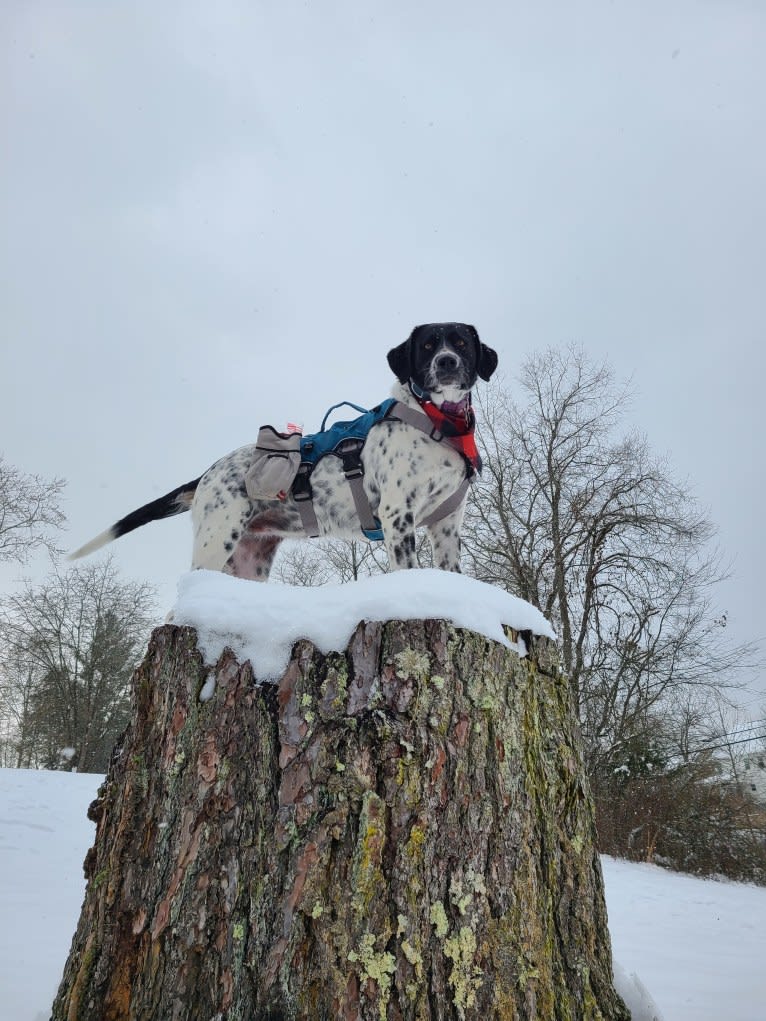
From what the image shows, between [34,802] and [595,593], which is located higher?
[595,593]

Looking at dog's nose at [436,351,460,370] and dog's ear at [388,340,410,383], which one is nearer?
dog's nose at [436,351,460,370]

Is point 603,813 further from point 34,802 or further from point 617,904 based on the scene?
point 34,802

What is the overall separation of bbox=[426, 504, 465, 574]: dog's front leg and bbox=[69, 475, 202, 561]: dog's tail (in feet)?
4.84

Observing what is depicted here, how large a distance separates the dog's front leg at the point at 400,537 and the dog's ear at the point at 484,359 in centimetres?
97

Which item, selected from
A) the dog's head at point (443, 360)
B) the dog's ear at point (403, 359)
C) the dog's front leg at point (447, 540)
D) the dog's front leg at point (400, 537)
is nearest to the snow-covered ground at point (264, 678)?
the dog's front leg at point (400, 537)

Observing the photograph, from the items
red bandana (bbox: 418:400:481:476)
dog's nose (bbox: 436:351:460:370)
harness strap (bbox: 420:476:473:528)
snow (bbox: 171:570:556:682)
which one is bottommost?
snow (bbox: 171:570:556:682)

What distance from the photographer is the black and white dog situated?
3.64 m

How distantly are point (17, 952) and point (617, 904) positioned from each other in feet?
19.2

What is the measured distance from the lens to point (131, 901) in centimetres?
168

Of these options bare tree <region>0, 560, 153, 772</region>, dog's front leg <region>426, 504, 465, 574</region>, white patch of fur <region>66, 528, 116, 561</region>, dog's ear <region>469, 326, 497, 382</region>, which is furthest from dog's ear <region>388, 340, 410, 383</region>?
bare tree <region>0, 560, 153, 772</region>

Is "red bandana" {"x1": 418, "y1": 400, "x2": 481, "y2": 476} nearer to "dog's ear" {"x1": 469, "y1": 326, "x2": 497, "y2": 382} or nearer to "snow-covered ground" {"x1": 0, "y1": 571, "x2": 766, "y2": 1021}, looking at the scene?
"dog's ear" {"x1": 469, "y1": 326, "x2": 497, "y2": 382}

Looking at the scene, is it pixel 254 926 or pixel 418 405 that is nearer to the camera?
pixel 254 926

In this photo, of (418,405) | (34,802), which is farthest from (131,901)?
(34,802)

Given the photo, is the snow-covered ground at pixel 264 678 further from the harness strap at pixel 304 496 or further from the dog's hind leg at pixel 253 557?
the dog's hind leg at pixel 253 557
